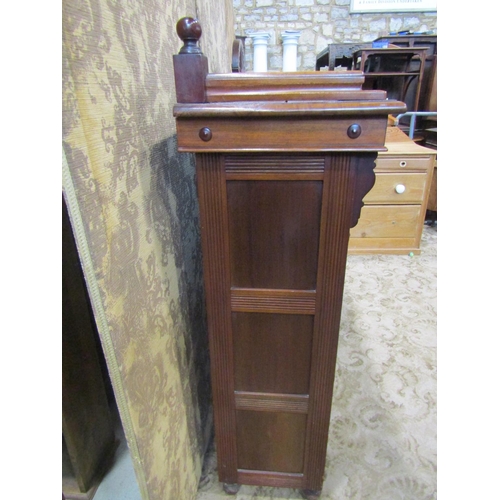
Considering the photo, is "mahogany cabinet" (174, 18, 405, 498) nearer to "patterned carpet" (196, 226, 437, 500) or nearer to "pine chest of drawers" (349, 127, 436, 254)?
"patterned carpet" (196, 226, 437, 500)

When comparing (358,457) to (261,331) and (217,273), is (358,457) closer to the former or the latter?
(261,331)

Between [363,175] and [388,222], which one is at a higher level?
[363,175]

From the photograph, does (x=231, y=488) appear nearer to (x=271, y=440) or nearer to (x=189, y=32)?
(x=271, y=440)

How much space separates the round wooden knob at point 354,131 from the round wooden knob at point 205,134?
242 mm

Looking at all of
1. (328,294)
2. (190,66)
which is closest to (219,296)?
(328,294)

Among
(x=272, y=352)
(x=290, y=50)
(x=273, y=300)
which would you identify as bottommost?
(x=272, y=352)

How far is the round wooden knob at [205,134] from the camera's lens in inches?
24.1

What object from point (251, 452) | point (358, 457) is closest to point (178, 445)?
point (251, 452)

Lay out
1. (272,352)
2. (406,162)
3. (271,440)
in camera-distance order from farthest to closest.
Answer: (406,162) → (271,440) → (272,352)

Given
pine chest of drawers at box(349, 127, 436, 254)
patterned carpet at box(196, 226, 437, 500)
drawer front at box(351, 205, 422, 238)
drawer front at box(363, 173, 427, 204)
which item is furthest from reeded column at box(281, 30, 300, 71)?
patterned carpet at box(196, 226, 437, 500)

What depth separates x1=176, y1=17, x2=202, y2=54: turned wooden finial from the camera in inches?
22.7

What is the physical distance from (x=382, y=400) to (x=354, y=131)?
1145mm

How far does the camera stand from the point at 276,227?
0.70m

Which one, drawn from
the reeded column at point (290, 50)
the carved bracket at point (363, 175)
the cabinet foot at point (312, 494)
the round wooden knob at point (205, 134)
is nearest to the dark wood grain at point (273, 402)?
the cabinet foot at point (312, 494)
